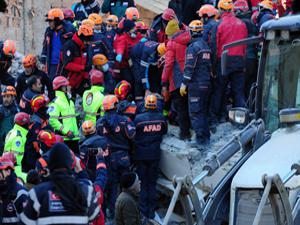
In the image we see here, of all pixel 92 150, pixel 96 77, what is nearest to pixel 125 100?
pixel 96 77

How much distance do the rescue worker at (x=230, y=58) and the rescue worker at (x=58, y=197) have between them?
7.28 meters

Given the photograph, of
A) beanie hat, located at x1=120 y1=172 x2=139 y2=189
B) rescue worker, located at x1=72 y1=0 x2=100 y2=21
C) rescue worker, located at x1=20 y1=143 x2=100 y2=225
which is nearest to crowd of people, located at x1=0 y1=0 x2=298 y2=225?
beanie hat, located at x1=120 y1=172 x2=139 y2=189

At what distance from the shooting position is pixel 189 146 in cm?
1611

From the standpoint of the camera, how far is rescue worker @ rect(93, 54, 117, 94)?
1799 cm

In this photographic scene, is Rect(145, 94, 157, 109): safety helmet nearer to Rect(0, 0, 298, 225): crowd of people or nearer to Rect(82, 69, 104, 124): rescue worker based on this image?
Rect(0, 0, 298, 225): crowd of people

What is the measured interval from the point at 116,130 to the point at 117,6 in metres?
6.36

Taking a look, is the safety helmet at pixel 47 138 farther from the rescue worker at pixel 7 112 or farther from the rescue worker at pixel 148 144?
the rescue worker at pixel 7 112

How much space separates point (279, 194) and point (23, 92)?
938cm

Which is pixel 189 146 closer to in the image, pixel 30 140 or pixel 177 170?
pixel 177 170

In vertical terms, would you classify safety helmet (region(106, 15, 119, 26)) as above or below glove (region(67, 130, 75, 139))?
above

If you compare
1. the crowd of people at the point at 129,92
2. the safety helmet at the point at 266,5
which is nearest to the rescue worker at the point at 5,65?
the crowd of people at the point at 129,92

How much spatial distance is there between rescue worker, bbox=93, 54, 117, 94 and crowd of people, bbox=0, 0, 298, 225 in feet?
0.06

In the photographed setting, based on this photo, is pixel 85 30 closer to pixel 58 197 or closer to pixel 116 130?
pixel 116 130

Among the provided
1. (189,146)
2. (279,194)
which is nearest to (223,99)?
(189,146)
